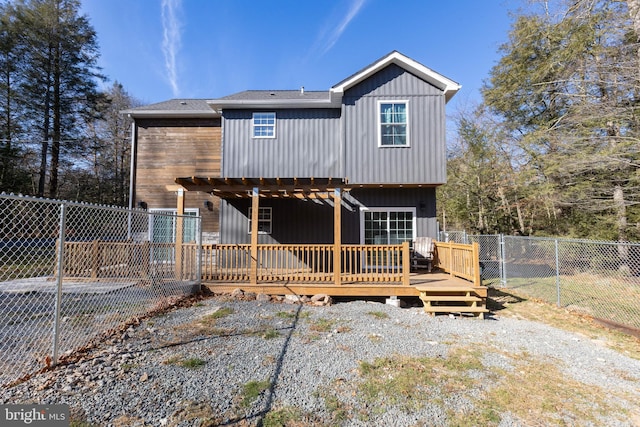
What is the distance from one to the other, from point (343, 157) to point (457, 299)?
5079 mm

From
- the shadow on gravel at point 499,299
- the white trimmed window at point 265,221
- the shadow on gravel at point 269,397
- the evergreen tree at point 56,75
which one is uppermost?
the evergreen tree at point 56,75

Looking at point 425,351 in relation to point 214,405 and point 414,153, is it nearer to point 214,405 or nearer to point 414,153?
point 214,405

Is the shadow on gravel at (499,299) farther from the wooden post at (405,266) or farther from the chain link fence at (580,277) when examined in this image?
the wooden post at (405,266)

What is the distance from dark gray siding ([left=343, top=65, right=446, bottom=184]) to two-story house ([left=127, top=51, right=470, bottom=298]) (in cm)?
3

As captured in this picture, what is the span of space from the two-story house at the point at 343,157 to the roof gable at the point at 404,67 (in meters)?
0.03

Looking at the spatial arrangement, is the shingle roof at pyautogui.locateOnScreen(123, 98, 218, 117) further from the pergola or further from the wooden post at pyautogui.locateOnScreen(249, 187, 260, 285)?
the wooden post at pyautogui.locateOnScreen(249, 187, 260, 285)

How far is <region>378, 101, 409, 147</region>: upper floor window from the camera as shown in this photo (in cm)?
887

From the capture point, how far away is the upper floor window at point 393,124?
887 cm

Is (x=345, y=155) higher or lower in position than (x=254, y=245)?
higher

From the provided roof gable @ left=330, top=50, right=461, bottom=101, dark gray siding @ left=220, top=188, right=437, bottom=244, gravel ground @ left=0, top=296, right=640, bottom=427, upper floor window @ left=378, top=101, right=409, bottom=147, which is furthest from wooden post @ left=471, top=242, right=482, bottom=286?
roof gable @ left=330, top=50, right=461, bottom=101

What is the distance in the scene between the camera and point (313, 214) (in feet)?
30.7

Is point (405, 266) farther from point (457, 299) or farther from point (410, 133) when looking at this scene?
point (410, 133)

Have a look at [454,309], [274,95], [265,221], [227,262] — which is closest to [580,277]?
[454,309]

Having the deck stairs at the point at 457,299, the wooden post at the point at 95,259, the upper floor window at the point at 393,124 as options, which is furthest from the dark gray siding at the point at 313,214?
the wooden post at the point at 95,259
